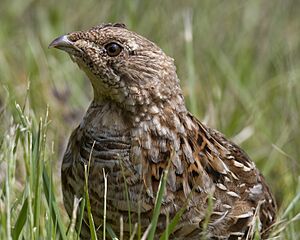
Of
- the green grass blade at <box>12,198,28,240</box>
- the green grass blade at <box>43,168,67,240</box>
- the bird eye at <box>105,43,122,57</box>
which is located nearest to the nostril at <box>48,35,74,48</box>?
the bird eye at <box>105,43,122,57</box>

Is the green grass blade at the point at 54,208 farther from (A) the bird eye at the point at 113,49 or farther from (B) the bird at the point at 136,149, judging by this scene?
(A) the bird eye at the point at 113,49

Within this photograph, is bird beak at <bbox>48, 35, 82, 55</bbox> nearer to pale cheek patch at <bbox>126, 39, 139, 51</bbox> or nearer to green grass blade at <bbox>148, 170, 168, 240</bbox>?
pale cheek patch at <bbox>126, 39, 139, 51</bbox>

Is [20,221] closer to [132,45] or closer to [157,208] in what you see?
[157,208]

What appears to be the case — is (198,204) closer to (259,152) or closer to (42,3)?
(259,152)

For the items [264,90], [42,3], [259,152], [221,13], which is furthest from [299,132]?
[42,3]

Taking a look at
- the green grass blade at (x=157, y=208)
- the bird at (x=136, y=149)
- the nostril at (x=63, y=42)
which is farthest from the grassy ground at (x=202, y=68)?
the green grass blade at (x=157, y=208)

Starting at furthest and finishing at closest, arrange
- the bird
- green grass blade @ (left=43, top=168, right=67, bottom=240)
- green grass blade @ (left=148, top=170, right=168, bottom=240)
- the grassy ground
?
the grassy ground, the bird, green grass blade @ (left=43, top=168, right=67, bottom=240), green grass blade @ (left=148, top=170, right=168, bottom=240)

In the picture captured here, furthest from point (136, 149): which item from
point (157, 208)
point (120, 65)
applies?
point (157, 208)
